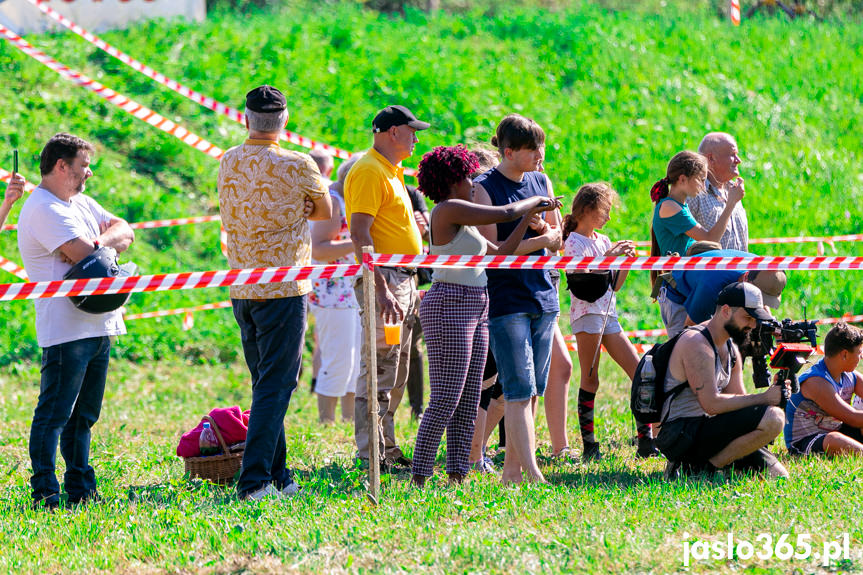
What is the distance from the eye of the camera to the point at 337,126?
14.9 metres

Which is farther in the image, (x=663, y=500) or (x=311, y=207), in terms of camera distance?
(x=311, y=207)

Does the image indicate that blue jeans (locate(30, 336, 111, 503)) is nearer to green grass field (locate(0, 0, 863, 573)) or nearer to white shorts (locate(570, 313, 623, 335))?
green grass field (locate(0, 0, 863, 573))

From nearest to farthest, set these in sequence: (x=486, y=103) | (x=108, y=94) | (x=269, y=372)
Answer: (x=269, y=372), (x=108, y=94), (x=486, y=103)

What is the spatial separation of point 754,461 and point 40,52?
502 inches

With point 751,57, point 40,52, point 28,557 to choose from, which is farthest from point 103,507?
point 751,57

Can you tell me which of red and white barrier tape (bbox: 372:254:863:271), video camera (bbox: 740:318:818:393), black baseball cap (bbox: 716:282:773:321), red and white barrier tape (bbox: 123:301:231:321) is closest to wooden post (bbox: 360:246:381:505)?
red and white barrier tape (bbox: 372:254:863:271)

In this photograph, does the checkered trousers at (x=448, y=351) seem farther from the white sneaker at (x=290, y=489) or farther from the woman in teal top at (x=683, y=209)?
the woman in teal top at (x=683, y=209)

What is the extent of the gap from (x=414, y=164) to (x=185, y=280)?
8.72m

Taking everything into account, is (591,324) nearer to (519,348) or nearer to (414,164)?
(519,348)

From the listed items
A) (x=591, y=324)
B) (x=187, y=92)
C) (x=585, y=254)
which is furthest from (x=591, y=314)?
(x=187, y=92)

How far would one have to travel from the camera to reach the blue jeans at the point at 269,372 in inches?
221

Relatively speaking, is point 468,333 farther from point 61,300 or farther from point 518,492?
point 61,300

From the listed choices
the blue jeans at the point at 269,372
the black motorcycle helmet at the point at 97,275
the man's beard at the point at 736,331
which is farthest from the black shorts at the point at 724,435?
the black motorcycle helmet at the point at 97,275

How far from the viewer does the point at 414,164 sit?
46.1 feet
